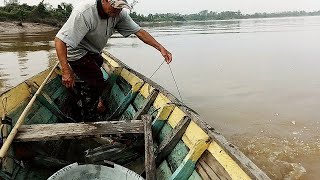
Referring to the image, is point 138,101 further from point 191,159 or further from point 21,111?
point 191,159

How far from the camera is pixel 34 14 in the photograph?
4694 cm

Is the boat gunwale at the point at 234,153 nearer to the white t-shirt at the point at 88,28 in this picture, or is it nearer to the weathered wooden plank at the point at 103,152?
the weathered wooden plank at the point at 103,152

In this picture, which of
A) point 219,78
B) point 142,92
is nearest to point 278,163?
point 142,92

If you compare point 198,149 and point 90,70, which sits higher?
point 90,70

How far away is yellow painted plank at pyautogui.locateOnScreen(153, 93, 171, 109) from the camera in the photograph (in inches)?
148

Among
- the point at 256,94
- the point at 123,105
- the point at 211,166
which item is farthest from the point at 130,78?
the point at 256,94

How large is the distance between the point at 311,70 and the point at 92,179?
36.2 feet

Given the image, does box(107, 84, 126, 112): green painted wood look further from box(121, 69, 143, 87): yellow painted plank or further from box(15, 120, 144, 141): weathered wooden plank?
box(15, 120, 144, 141): weathered wooden plank

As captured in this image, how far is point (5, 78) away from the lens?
10609mm

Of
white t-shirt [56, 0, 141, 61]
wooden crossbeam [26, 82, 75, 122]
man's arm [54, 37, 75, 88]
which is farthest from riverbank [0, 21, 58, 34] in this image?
man's arm [54, 37, 75, 88]

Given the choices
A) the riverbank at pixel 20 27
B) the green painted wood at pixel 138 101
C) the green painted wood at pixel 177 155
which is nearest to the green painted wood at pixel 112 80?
the green painted wood at pixel 138 101

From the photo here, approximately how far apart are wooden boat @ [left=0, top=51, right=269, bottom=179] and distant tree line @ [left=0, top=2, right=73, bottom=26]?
41.4 metres

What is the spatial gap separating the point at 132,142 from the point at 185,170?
3.00 ft

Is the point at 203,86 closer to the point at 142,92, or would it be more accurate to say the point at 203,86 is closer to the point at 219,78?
the point at 219,78
